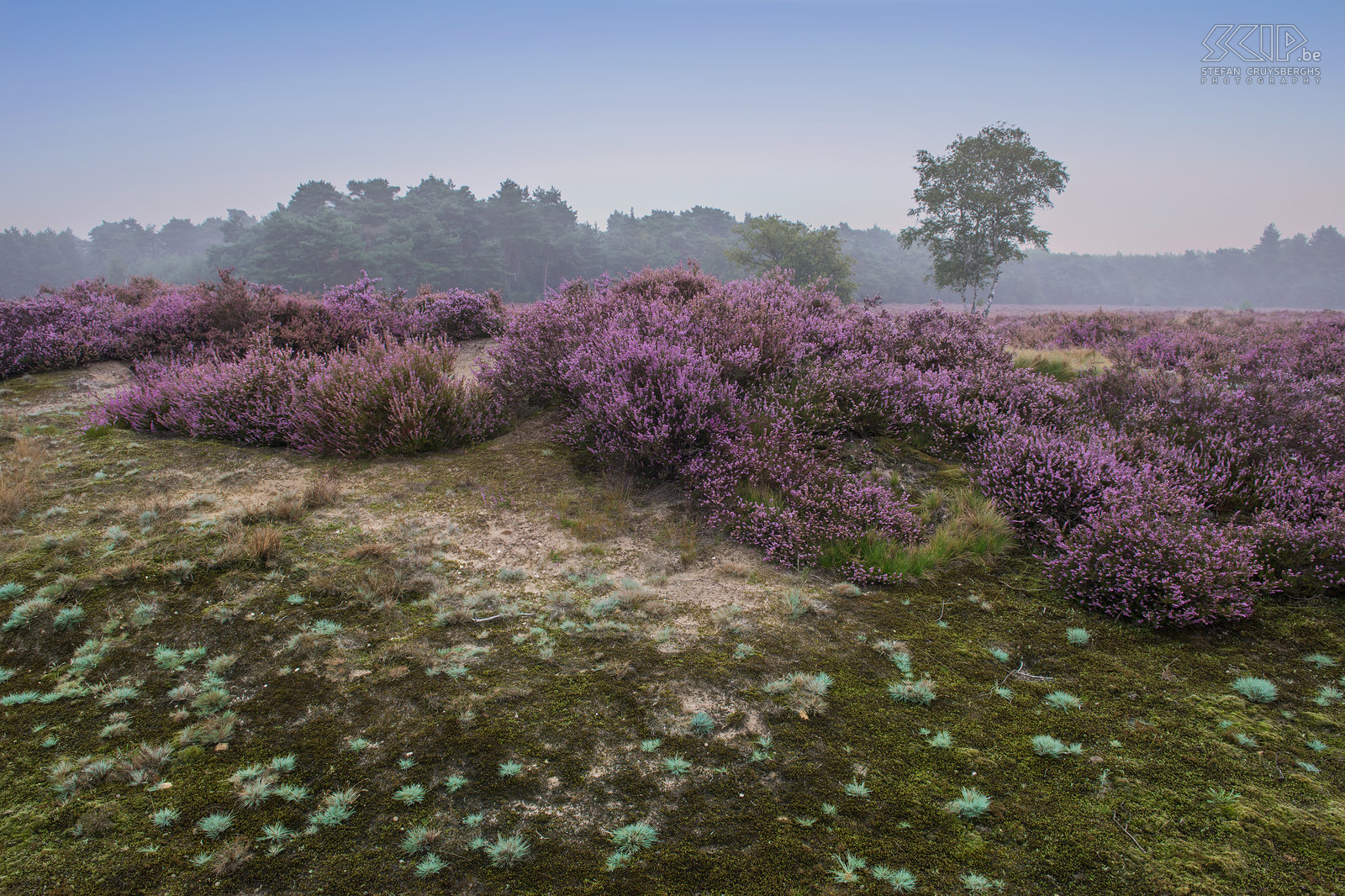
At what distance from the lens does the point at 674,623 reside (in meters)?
3.61

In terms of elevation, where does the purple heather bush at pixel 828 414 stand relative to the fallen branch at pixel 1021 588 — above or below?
above

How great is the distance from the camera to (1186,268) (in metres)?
141

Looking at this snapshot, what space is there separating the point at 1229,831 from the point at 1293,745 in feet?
2.74

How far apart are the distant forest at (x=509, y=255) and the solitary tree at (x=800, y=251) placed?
5.13m

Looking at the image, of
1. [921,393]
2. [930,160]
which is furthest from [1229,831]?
[930,160]

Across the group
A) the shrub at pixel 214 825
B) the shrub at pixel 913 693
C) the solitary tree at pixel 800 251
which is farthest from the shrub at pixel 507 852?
the solitary tree at pixel 800 251

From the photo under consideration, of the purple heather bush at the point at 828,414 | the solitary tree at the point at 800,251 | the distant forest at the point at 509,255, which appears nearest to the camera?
the purple heather bush at the point at 828,414

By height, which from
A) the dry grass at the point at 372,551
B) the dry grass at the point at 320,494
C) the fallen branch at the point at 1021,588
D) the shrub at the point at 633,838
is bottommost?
the shrub at the point at 633,838

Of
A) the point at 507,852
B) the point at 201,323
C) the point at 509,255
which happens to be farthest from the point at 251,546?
the point at 509,255

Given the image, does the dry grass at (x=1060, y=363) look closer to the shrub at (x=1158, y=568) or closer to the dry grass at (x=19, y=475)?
the shrub at (x=1158, y=568)

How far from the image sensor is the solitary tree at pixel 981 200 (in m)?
39.7

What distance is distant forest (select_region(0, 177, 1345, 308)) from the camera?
53.7 meters

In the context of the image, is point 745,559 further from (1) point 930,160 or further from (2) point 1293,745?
(1) point 930,160

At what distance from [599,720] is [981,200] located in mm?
46015
